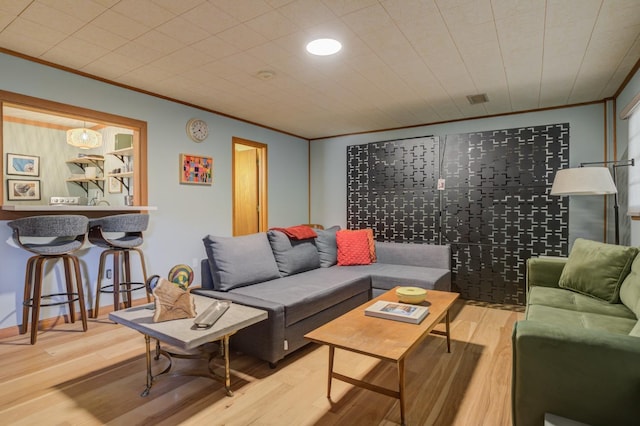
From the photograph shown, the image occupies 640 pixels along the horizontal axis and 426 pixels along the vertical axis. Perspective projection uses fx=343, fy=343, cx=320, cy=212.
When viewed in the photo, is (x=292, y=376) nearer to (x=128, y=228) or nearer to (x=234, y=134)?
(x=128, y=228)

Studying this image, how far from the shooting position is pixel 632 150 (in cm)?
317

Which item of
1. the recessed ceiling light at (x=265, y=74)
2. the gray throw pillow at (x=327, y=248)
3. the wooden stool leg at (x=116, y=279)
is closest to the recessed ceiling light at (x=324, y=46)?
the recessed ceiling light at (x=265, y=74)

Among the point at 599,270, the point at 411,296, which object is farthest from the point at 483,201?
the point at 411,296

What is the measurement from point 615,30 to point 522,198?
76.9 inches

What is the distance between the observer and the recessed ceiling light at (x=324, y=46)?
2.57 meters

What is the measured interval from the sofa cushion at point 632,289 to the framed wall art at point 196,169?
164 inches

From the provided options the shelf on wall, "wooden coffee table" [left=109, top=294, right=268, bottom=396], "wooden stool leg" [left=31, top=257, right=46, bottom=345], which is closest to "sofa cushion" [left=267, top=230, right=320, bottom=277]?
"wooden coffee table" [left=109, top=294, right=268, bottom=396]

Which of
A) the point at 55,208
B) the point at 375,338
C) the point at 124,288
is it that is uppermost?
the point at 55,208

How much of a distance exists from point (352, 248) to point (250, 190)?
233 centimetres

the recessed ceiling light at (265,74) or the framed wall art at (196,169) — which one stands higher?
the recessed ceiling light at (265,74)

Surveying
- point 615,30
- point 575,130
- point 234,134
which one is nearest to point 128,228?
point 234,134

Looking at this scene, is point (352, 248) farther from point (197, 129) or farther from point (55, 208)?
point (55, 208)

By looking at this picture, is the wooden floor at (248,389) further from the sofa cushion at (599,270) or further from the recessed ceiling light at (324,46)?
the recessed ceiling light at (324,46)

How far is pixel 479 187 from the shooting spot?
4195 mm
